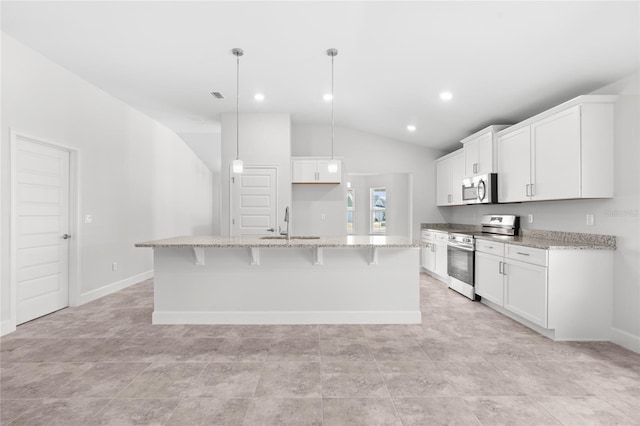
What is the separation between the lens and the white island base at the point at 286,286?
355 centimetres

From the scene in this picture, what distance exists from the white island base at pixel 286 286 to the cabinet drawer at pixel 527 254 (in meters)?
1.03

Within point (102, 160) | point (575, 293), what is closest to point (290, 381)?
point (575, 293)

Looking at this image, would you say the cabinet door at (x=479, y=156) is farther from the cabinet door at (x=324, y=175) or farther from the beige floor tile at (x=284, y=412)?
the beige floor tile at (x=284, y=412)

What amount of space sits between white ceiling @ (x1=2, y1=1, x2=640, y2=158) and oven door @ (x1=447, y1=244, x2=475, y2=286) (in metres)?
1.87

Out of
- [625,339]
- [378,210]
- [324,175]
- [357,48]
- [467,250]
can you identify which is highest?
[357,48]

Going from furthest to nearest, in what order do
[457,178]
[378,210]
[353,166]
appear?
[378,210] → [353,166] → [457,178]

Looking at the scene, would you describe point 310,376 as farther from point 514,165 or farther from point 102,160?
point 102,160

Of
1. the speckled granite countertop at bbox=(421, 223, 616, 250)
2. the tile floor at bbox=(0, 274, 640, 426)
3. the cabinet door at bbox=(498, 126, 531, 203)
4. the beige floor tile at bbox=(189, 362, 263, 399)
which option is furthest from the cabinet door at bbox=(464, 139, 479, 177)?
the beige floor tile at bbox=(189, 362, 263, 399)

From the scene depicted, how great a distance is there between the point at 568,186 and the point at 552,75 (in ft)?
3.53

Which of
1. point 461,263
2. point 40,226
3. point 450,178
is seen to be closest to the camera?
point 40,226

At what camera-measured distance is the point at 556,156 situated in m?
3.26

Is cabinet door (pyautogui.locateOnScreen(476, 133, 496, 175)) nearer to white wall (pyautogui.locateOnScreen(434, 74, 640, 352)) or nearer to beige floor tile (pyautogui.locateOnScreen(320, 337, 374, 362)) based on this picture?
white wall (pyautogui.locateOnScreen(434, 74, 640, 352))

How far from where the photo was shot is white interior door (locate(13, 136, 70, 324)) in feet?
11.4

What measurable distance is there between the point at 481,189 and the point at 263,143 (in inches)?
134
